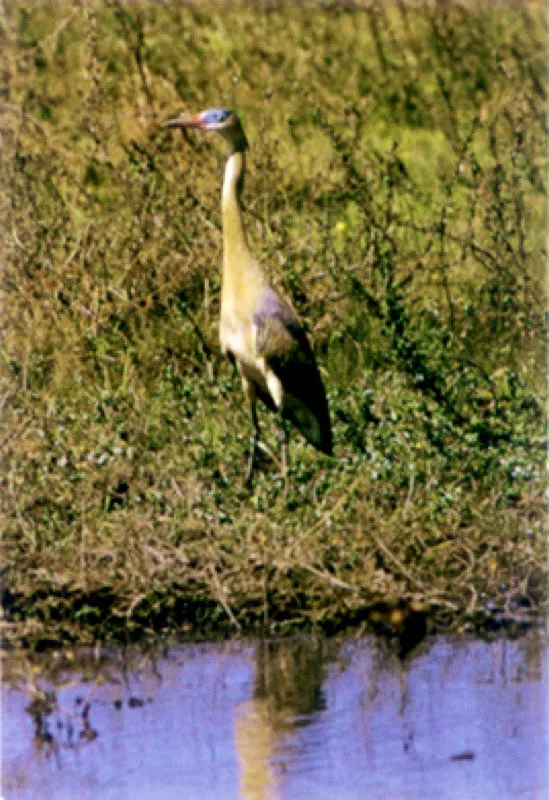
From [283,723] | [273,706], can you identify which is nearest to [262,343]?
[273,706]

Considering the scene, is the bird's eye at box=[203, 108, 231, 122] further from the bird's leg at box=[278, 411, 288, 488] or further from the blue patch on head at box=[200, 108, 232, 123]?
the bird's leg at box=[278, 411, 288, 488]

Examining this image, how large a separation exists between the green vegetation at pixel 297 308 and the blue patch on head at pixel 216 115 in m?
0.40

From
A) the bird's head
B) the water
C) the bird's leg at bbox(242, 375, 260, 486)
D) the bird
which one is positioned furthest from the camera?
the bird's head

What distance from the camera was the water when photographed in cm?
550

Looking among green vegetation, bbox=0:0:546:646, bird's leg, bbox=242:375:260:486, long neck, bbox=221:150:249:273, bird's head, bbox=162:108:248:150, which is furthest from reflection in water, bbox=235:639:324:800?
bird's head, bbox=162:108:248:150

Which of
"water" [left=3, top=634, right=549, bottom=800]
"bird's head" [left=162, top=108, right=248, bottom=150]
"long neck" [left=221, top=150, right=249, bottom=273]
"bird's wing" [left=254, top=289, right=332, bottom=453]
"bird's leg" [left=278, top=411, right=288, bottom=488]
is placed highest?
"bird's head" [left=162, top=108, right=248, bottom=150]

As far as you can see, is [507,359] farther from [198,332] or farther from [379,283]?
[198,332]

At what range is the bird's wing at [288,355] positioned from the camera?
8.25m

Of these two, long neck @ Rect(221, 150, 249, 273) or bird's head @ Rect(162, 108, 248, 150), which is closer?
long neck @ Rect(221, 150, 249, 273)

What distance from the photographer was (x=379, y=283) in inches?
372

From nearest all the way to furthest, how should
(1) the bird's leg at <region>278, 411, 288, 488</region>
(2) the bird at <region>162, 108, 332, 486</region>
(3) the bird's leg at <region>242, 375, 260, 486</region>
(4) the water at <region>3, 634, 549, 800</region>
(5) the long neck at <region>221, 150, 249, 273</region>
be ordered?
(4) the water at <region>3, 634, 549, 800</region>
(3) the bird's leg at <region>242, 375, 260, 486</region>
(1) the bird's leg at <region>278, 411, 288, 488</region>
(2) the bird at <region>162, 108, 332, 486</region>
(5) the long neck at <region>221, 150, 249, 273</region>

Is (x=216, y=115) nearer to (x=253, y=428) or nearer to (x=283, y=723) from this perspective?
(x=253, y=428)

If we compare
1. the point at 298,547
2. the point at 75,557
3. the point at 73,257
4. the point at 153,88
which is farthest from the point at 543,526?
the point at 153,88

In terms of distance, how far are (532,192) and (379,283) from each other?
5.89 ft
